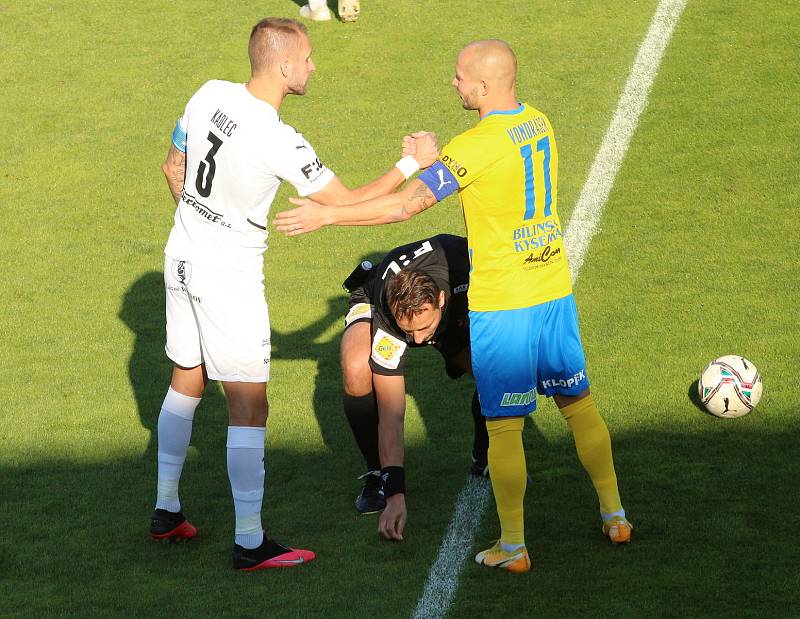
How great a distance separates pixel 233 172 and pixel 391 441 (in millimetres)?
1650

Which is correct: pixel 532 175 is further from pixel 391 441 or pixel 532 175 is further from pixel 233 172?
pixel 391 441

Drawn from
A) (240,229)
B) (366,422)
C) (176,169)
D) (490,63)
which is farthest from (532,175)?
(176,169)

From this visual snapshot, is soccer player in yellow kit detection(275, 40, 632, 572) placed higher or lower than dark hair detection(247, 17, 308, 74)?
lower

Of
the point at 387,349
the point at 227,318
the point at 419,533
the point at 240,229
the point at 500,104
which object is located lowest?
the point at 419,533

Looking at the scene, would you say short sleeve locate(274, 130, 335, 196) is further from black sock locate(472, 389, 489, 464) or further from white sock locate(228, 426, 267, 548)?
black sock locate(472, 389, 489, 464)

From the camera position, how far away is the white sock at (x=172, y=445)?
5.82 metres

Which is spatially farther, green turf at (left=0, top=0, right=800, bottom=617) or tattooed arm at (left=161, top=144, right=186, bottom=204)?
tattooed arm at (left=161, top=144, right=186, bottom=204)

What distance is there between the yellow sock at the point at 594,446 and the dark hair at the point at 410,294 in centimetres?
85

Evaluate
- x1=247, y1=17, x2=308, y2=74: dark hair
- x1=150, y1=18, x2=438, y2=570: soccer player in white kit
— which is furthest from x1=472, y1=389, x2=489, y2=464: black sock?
x1=247, y1=17, x2=308, y2=74: dark hair

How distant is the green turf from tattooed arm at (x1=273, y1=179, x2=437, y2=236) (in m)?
1.67

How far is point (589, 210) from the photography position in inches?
375

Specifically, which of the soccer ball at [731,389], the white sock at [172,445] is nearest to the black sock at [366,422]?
the white sock at [172,445]

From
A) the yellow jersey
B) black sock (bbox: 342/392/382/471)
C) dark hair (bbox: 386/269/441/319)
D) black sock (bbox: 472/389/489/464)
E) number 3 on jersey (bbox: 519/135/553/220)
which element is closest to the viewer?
the yellow jersey

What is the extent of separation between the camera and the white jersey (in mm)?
5250
